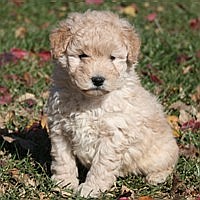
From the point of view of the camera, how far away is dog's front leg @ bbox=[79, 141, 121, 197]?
6020 mm

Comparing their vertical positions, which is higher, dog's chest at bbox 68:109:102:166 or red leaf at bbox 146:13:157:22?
dog's chest at bbox 68:109:102:166

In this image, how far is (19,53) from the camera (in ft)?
30.5

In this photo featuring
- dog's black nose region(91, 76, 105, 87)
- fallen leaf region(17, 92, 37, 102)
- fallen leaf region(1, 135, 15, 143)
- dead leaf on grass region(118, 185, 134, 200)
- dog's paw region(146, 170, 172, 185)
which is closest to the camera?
dog's black nose region(91, 76, 105, 87)

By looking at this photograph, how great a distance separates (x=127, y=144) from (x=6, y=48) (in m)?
3.98

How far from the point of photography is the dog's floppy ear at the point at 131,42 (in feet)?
19.4

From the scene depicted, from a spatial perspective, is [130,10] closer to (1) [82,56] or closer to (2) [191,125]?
(2) [191,125]

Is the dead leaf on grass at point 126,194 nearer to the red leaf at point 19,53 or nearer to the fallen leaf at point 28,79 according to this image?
the fallen leaf at point 28,79

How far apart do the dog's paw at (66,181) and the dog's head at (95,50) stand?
3.09 ft

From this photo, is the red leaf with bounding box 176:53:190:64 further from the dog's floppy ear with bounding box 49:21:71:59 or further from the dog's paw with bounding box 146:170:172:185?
the dog's floppy ear with bounding box 49:21:71:59

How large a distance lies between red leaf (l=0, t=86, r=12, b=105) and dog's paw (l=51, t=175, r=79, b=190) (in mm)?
1908

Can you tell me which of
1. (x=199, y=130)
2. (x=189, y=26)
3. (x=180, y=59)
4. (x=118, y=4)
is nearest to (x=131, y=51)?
(x=199, y=130)

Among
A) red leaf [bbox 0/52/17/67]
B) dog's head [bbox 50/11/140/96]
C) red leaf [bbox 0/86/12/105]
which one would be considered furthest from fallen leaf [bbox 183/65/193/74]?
dog's head [bbox 50/11/140/96]

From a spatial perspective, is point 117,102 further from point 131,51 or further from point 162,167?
point 162,167

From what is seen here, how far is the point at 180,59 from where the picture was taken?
9.38 m
